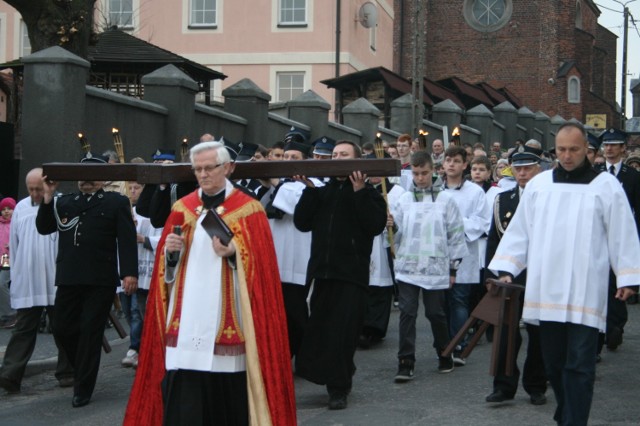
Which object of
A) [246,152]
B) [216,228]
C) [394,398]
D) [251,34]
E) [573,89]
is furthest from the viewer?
[573,89]

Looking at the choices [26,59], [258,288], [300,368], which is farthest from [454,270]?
[26,59]

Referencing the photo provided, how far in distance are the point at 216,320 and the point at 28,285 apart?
3981mm

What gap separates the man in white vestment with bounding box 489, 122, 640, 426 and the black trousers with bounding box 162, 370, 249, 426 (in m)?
1.91

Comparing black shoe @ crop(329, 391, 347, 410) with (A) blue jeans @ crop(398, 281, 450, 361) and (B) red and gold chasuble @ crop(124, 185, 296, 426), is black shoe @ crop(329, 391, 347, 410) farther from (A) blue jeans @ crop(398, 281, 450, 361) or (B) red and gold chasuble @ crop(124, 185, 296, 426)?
(B) red and gold chasuble @ crop(124, 185, 296, 426)

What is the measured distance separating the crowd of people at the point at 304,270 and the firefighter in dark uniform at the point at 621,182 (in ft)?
0.07

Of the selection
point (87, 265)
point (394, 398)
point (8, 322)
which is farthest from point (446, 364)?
point (8, 322)

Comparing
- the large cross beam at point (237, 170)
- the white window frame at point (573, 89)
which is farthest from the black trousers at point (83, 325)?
the white window frame at point (573, 89)

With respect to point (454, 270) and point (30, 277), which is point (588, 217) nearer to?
point (454, 270)

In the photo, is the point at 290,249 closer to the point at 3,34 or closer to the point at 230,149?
the point at 230,149

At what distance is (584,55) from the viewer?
191ft

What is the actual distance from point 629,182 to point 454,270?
7.85 ft

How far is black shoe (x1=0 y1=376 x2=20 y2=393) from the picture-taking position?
10797mm

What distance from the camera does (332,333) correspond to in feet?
32.3

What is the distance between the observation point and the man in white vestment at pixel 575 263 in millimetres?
7891
